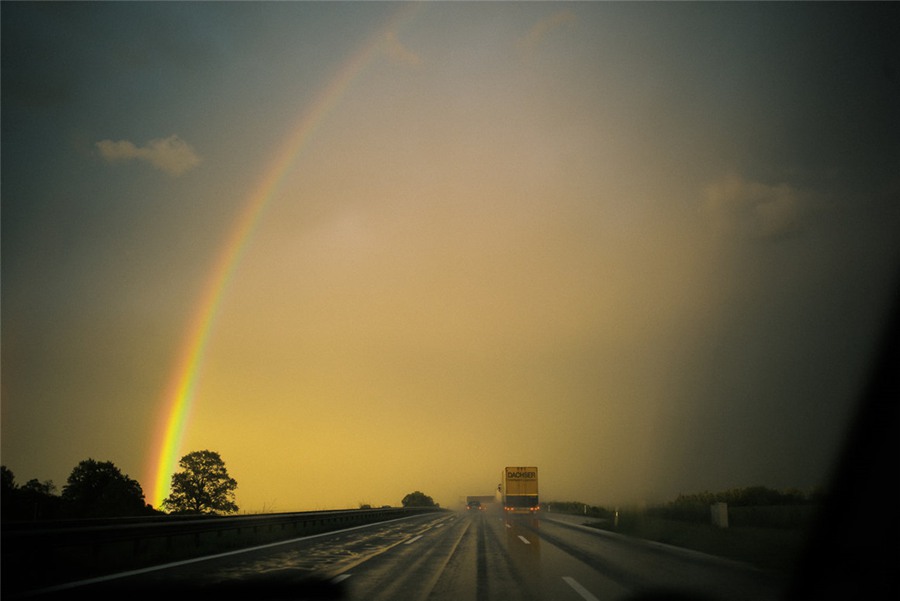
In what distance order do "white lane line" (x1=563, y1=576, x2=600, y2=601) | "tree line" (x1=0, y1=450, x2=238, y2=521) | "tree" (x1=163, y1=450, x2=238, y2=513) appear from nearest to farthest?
"white lane line" (x1=563, y1=576, x2=600, y2=601), "tree line" (x1=0, y1=450, x2=238, y2=521), "tree" (x1=163, y1=450, x2=238, y2=513)

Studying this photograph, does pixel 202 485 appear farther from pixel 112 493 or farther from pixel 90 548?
pixel 90 548

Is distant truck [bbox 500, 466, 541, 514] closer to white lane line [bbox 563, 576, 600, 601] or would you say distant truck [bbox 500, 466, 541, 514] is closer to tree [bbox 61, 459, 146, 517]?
tree [bbox 61, 459, 146, 517]

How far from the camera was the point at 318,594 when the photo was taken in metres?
8.77

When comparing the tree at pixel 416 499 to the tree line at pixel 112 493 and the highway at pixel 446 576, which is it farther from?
the highway at pixel 446 576

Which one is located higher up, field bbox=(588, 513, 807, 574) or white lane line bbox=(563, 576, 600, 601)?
white lane line bbox=(563, 576, 600, 601)

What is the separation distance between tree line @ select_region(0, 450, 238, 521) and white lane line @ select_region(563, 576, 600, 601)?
4084 centimetres

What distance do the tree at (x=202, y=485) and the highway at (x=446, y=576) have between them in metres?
54.9

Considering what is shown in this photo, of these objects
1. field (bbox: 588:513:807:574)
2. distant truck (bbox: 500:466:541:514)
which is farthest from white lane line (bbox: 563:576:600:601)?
distant truck (bbox: 500:466:541:514)

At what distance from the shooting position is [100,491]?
57188 mm

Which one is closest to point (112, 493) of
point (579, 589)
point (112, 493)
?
point (112, 493)

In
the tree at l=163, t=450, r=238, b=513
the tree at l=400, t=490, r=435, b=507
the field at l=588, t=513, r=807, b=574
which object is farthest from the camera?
the tree at l=400, t=490, r=435, b=507

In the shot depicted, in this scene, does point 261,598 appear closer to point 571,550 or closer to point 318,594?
point 318,594

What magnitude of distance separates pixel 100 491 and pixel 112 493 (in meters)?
2.78

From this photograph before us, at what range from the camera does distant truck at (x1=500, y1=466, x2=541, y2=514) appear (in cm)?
4525
